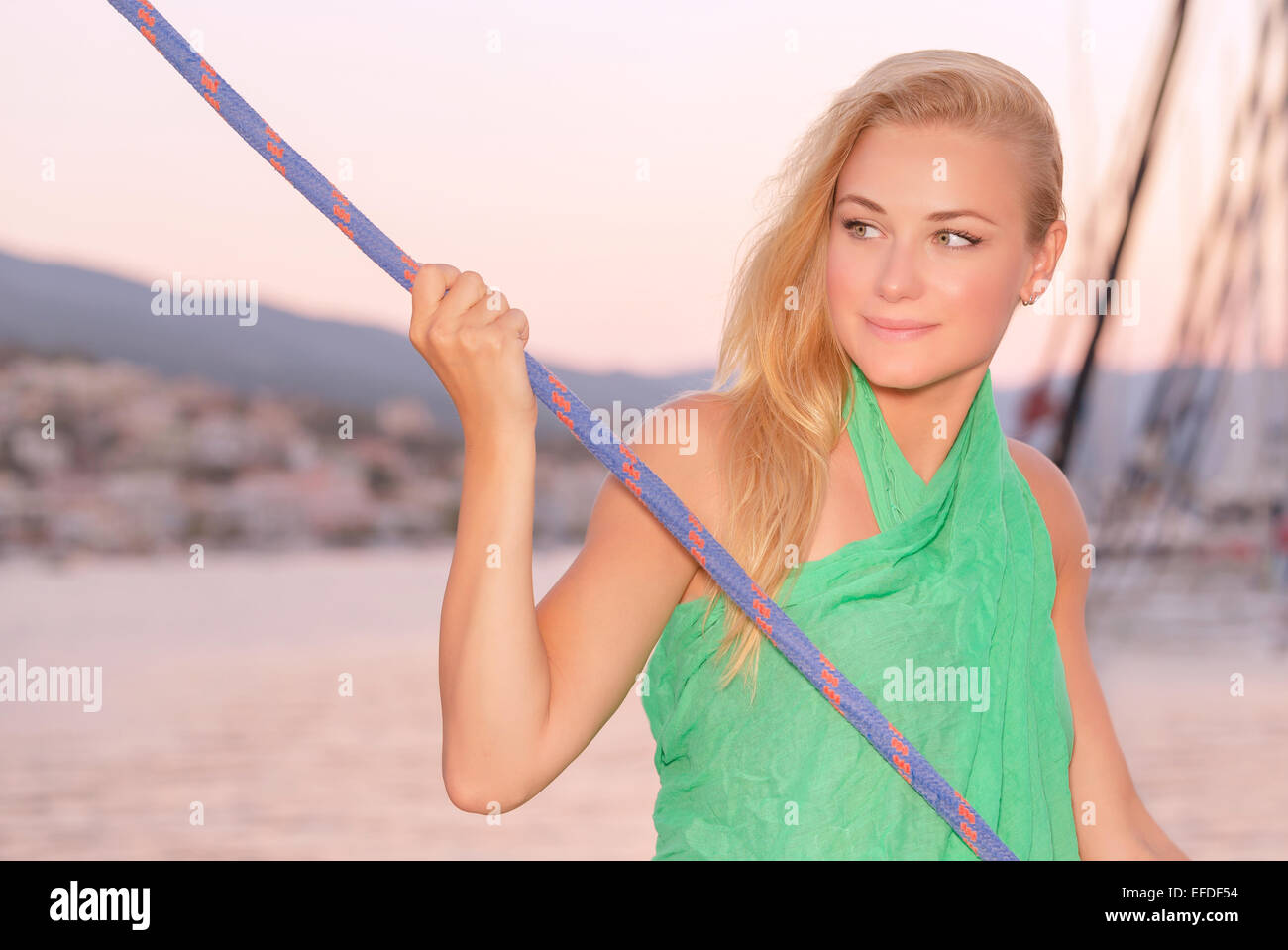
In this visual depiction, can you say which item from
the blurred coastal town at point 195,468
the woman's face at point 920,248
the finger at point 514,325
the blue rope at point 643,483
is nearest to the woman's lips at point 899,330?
the woman's face at point 920,248

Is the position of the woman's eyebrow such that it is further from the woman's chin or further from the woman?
the woman's chin

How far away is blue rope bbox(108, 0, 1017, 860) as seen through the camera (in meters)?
1.03

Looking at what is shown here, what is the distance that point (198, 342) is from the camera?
12133 millimetres

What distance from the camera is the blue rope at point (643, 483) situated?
1030 mm

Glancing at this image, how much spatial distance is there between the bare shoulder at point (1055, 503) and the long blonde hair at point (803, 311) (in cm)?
30

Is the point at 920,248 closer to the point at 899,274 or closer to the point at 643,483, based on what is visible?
the point at 899,274

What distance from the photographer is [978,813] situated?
Answer: 1.30 metres

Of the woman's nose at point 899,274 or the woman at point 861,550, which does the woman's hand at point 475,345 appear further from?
the woman's nose at point 899,274

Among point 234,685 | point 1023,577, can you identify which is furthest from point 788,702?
point 234,685

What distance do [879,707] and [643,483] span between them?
1.09ft

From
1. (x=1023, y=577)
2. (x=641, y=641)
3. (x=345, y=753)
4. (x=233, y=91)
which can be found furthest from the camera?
(x=345, y=753)
